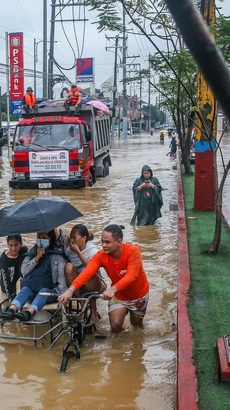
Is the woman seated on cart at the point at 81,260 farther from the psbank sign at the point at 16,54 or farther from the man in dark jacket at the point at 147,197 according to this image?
the psbank sign at the point at 16,54

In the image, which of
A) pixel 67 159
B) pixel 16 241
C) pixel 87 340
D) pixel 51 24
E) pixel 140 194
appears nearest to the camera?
pixel 87 340

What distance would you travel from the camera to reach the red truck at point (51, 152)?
674 inches

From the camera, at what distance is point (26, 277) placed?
564cm

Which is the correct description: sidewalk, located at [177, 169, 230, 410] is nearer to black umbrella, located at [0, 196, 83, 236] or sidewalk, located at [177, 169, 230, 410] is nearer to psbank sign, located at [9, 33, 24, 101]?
black umbrella, located at [0, 196, 83, 236]

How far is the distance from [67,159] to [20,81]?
14.2m

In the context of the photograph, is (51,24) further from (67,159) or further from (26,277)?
(26,277)

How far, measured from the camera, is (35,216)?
18.8ft

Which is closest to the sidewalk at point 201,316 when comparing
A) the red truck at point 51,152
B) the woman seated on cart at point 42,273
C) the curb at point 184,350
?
the curb at point 184,350

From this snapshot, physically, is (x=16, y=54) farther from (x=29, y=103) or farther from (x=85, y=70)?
(x=85, y=70)

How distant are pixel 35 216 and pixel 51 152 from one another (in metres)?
11.5

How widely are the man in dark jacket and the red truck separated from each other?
6264 mm

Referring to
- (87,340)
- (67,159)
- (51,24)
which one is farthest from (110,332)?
(51,24)

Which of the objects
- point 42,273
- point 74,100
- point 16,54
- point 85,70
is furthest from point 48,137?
point 85,70

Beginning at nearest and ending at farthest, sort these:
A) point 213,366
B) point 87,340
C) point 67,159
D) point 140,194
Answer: point 213,366 → point 87,340 → point 140,194 → point 67,159
